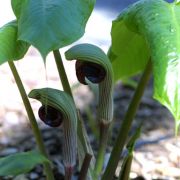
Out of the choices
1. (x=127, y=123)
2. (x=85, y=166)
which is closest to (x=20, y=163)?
(x=85, y=166)

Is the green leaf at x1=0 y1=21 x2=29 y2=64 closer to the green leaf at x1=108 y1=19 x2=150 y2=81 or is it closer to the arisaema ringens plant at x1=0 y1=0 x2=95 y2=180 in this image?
the arisaema ringens plant at x1=0 y1=0 x2=95 y2=180

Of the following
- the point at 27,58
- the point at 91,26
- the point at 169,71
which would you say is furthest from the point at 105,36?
the point at 169,71

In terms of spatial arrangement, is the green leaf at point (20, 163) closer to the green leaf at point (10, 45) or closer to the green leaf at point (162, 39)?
the green leaf at point (10, 45)

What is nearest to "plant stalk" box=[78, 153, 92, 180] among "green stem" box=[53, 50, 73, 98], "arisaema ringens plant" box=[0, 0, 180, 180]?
"arisaema ringens plant" box=[0, 0, 180, 180]

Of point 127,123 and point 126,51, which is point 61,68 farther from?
point 126,51

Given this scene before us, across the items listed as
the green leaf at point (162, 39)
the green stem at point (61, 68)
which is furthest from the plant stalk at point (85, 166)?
the green leaf at point (162, 39)

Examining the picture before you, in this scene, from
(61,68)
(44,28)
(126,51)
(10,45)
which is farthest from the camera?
(126,51)

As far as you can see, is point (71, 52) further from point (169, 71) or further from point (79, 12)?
point (169, 71)

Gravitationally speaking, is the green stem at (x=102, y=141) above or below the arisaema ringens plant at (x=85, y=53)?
below
